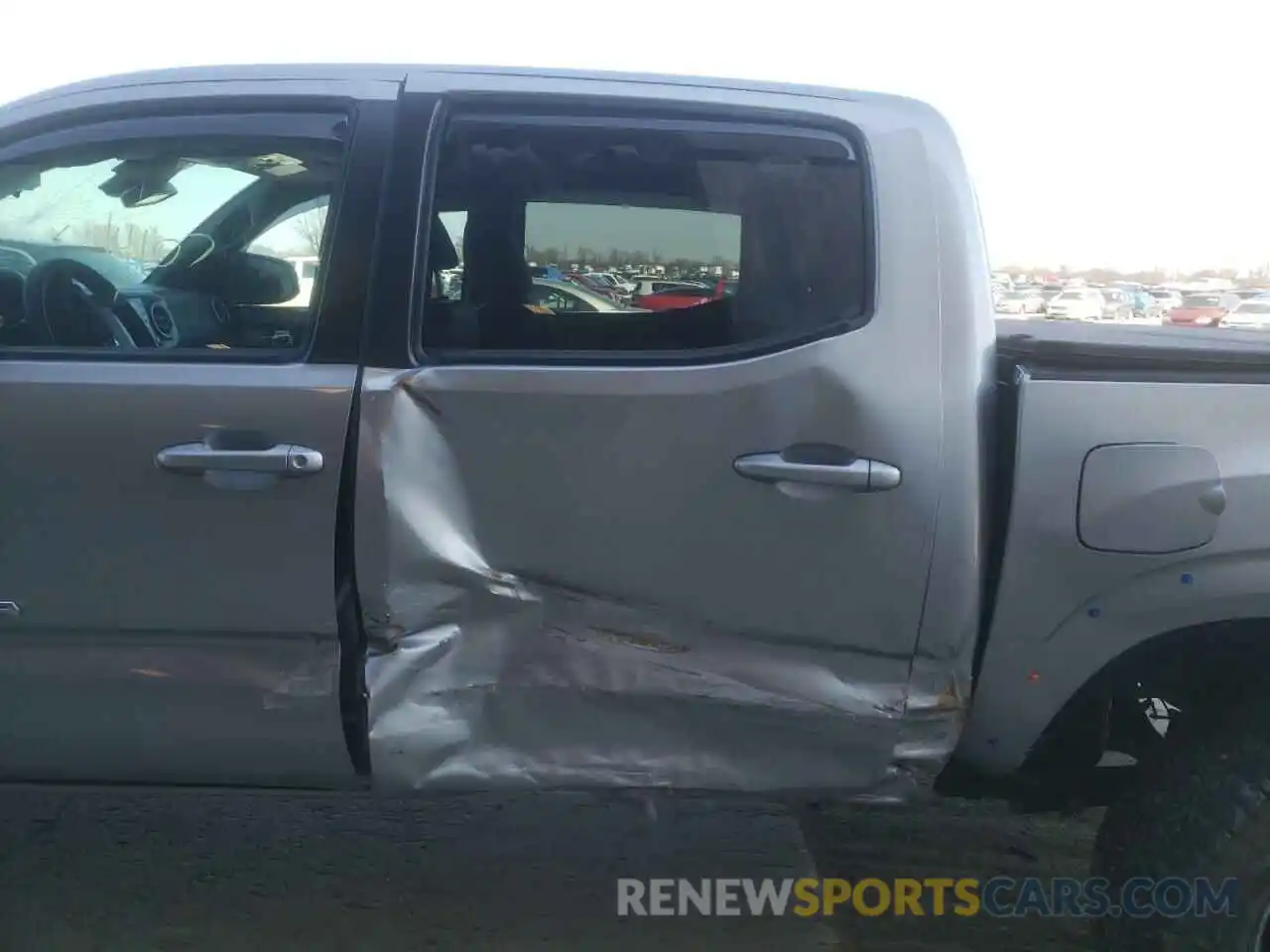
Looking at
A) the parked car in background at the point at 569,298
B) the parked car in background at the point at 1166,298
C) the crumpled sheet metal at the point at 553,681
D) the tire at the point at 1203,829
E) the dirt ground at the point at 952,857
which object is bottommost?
the parked car in background at the point at 1166,298

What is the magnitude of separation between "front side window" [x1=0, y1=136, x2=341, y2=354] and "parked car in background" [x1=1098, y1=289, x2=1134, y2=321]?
16.8m

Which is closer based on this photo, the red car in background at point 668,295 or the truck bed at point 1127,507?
the truck bed at point 1127,507

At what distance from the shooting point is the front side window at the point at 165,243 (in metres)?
2.30

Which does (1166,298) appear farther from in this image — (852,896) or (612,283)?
(612,283)

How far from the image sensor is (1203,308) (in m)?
19.3

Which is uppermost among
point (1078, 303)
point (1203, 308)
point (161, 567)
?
point (161, 567)

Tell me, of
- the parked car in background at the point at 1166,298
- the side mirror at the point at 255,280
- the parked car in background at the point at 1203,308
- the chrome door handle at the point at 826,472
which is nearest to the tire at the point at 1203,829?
the chrome door handle at the point at 826,472

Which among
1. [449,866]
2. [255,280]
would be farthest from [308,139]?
[449,866]

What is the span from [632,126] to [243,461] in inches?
41.2

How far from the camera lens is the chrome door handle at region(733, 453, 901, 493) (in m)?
2.08

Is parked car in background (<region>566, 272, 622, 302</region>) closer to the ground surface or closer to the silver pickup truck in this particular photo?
the silver pickup truck

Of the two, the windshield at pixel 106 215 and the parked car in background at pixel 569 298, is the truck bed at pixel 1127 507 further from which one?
the windshield at pixel 106 215

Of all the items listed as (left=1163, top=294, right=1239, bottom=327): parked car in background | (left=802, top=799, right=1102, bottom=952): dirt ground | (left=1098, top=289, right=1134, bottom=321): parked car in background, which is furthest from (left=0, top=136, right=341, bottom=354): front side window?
(left=1163, top=294, right=1239, bottom=327): parked car in background

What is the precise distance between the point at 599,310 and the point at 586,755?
939mm
